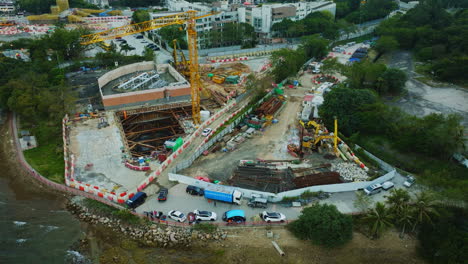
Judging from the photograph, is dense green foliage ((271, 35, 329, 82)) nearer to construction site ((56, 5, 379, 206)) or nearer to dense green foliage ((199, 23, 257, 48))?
construction site ((56, 5, 379, 206))

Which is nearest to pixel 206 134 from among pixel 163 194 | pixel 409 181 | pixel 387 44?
pixel 163 194

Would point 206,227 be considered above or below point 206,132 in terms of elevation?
below

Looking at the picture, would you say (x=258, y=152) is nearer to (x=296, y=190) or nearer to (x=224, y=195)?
(x=296, y=190)

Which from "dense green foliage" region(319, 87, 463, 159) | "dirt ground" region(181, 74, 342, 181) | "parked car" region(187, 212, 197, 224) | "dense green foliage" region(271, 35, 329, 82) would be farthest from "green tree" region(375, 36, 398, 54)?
"parked car" region(187, 212, 197, 224)

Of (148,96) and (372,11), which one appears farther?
(372,11)

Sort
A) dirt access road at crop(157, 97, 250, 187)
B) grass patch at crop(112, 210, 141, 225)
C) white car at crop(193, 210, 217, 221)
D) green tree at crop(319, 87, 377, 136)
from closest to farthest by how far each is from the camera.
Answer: white car at crop(193, 210, 217, 221) < grass patch at crop(112, 210, 141, 225) < dirt access road at crop(157, 97, 250, 187) < green tree at crop(319, 87, 377, 136)

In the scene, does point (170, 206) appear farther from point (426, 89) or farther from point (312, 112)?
point (426, 89)

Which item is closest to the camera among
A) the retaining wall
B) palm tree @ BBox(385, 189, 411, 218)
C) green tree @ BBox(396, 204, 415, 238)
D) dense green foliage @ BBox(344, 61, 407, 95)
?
green tree @ BBox(396, 204, 415, 238)
